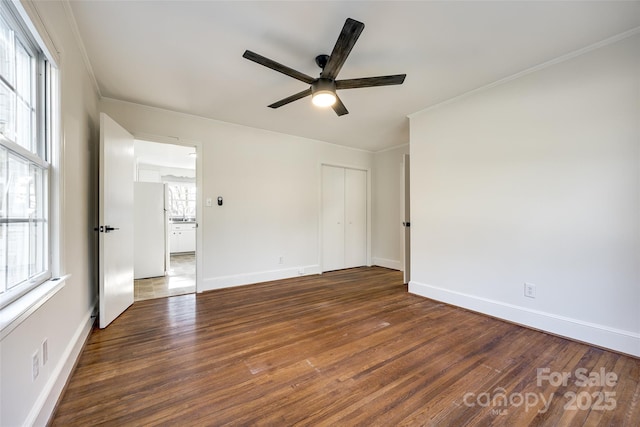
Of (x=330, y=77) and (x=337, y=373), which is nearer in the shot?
(x=337, y=373)

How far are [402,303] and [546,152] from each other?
6.91 feet

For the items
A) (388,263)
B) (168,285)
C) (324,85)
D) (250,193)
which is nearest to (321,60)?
(324,85)

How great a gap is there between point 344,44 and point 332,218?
3.56 meters

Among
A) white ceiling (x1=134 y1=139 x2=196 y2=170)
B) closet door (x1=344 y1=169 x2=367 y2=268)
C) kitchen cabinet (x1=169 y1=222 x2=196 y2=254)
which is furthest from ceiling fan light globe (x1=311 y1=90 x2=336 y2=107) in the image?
kitchen cabinet (x1=169 y1=222 x2=196 y2=254)

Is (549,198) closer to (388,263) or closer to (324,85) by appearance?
(324,85)

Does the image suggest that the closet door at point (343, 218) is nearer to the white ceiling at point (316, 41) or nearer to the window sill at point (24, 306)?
the white ceiling at point (316, 41)

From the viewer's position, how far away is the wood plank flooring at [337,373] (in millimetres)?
1424

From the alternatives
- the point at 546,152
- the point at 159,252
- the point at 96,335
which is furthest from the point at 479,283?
the point at 159,252

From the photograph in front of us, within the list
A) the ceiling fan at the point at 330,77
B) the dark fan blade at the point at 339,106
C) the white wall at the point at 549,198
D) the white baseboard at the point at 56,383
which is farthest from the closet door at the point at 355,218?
the white baseboard at the point at 56,383

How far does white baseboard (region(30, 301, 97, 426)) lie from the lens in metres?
1.25

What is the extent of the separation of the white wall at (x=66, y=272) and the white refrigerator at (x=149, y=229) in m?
1.69

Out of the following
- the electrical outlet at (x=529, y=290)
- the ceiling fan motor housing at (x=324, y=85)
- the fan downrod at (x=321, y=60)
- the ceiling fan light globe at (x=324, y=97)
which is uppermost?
the fan downrod at (x=321, y=60)

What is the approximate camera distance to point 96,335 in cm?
231

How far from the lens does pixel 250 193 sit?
4.02 m
